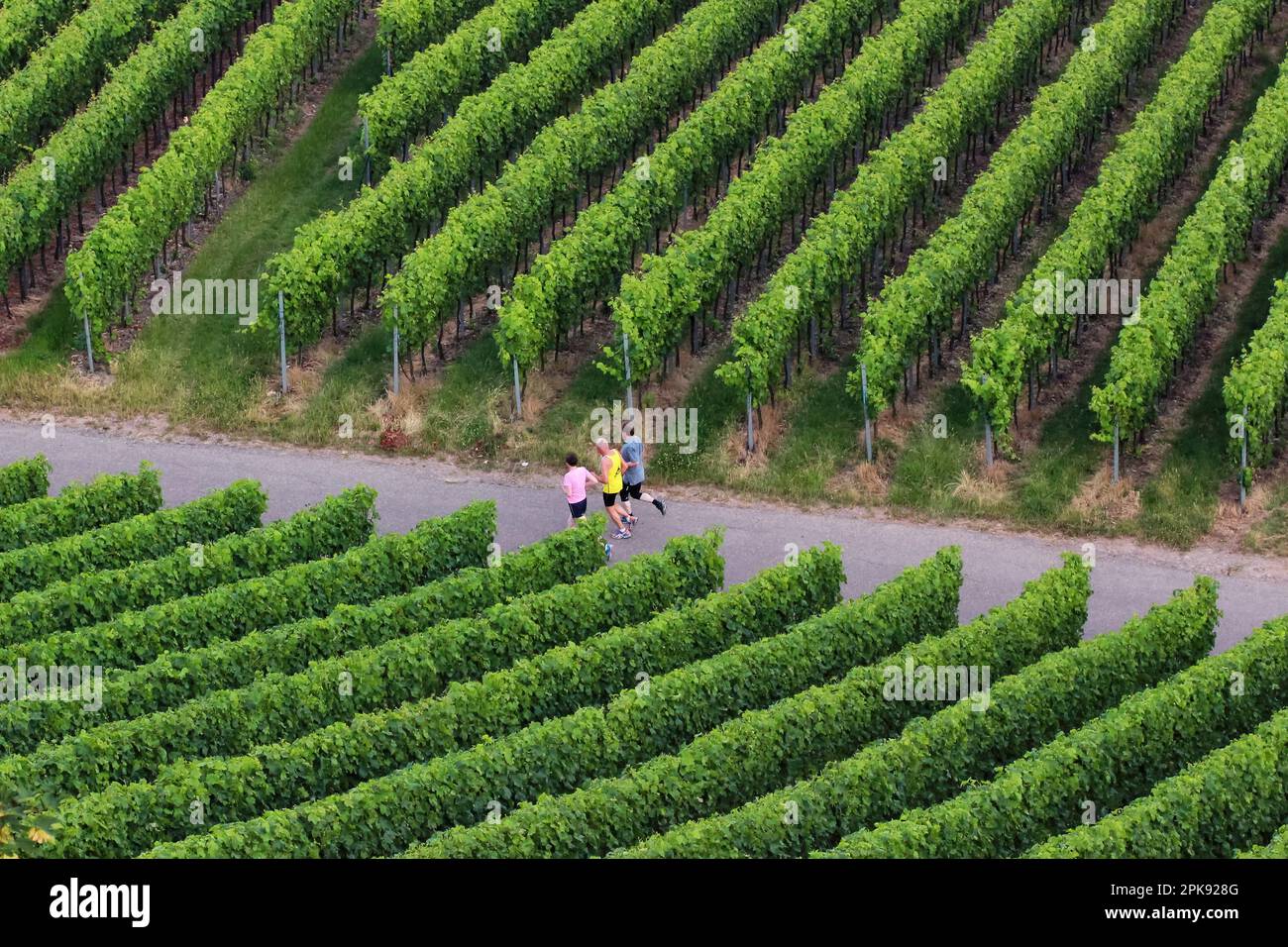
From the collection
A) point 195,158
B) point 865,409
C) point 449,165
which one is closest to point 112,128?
point 195,158

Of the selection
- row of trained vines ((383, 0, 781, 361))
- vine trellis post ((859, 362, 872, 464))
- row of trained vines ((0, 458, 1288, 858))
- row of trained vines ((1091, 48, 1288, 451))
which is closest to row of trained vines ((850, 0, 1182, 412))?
vine trellis post ((859, 362, 872, 464))

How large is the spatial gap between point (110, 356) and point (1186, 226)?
68.5 feet

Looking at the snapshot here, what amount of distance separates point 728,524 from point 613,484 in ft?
7.95

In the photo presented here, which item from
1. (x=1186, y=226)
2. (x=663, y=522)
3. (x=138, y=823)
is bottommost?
Result: (x=138, y=823)

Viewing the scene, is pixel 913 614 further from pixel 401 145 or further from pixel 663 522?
pixel 401 145

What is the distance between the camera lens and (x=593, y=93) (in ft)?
189

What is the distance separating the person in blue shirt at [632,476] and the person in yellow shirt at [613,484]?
14 centimetres

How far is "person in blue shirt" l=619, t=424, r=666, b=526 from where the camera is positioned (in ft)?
146

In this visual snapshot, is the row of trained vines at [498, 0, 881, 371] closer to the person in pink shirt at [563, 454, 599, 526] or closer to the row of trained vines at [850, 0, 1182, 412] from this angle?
the person in pink shirt at [563, 454, 599, 526]

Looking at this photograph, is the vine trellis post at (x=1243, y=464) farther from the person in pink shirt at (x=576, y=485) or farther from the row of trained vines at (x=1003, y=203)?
the person in pink shirt at (x=576, y=485)

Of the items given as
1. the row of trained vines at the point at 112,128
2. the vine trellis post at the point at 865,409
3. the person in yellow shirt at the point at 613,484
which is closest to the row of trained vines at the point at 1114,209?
the vine trellis post at the point at 865,409

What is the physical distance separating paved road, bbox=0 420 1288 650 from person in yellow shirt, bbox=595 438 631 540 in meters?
0.31

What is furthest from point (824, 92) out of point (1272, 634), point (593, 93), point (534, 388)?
point (1272, 634)

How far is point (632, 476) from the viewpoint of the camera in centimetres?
4466
